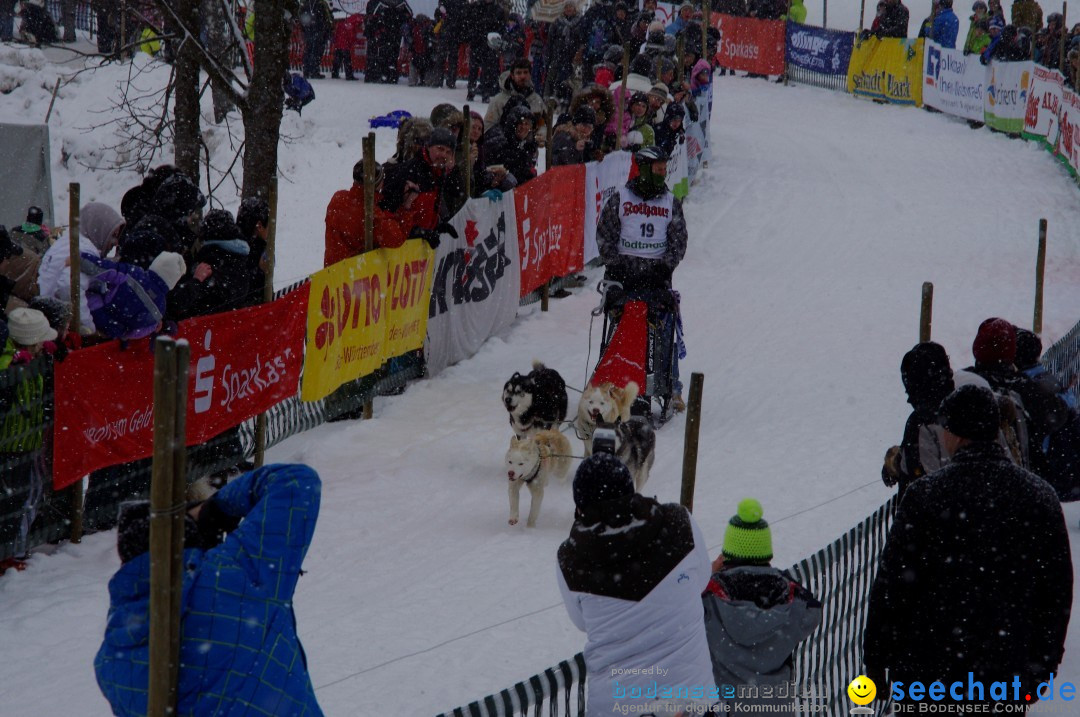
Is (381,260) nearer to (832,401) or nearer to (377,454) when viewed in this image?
(377,454)

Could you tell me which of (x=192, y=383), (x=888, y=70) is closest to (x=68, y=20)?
(x=888, y=70)

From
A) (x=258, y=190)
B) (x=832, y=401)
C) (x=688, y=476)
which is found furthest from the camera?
(x=258, y=190)

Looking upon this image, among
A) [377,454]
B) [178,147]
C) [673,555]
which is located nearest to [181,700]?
[673,555]

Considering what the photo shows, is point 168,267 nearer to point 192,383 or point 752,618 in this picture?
point 192,383

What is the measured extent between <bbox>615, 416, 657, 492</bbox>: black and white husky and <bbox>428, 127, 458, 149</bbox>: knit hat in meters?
3.33

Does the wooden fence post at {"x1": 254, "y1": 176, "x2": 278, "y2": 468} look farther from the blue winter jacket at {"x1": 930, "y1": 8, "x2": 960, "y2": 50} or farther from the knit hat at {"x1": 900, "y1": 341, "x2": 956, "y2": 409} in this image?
the blue winter jacket at {"x1": 930, "y1": 8, "x2": 960, "y2": 50}

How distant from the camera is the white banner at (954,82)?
2267cm

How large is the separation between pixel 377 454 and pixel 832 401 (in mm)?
4041

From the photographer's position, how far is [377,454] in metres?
8.66

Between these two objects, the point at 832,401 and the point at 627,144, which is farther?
the point at 627,144

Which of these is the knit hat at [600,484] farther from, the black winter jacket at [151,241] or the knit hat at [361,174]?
the knit hat at [361,174]

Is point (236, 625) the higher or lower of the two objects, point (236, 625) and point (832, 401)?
the higher

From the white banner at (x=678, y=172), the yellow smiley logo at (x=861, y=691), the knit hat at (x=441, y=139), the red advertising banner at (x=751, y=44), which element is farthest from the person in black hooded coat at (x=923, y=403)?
the red advertising banner at (x=751, y=44)

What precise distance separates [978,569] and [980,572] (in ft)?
0.04
